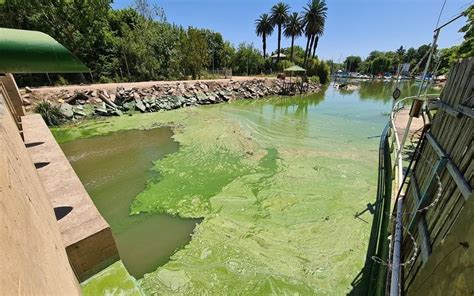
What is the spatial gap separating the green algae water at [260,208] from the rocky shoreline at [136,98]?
199cm

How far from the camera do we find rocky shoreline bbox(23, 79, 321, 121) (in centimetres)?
955

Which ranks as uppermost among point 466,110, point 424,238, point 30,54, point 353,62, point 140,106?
point 30,54

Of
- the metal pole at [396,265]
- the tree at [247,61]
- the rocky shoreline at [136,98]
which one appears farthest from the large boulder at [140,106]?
the tree at [247,61]

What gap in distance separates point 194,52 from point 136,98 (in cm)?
892

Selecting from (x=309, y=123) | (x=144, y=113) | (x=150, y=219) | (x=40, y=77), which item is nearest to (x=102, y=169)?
(x=150, y=219)

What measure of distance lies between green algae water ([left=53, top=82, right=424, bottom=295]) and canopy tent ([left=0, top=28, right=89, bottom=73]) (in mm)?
1912

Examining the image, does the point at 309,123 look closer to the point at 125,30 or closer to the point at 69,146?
the point at 69,146

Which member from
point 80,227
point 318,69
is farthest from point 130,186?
point 318,69

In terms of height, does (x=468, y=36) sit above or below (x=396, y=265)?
above

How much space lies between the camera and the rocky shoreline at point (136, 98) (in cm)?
955

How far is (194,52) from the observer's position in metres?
18.3

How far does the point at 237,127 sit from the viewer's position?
870 centimetres

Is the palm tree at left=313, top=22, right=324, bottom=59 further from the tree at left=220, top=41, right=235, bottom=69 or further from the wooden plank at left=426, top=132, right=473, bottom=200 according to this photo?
the wooden plank at left=426, top=132, right=473, bottom=200

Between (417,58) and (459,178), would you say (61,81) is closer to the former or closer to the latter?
(459,178)
